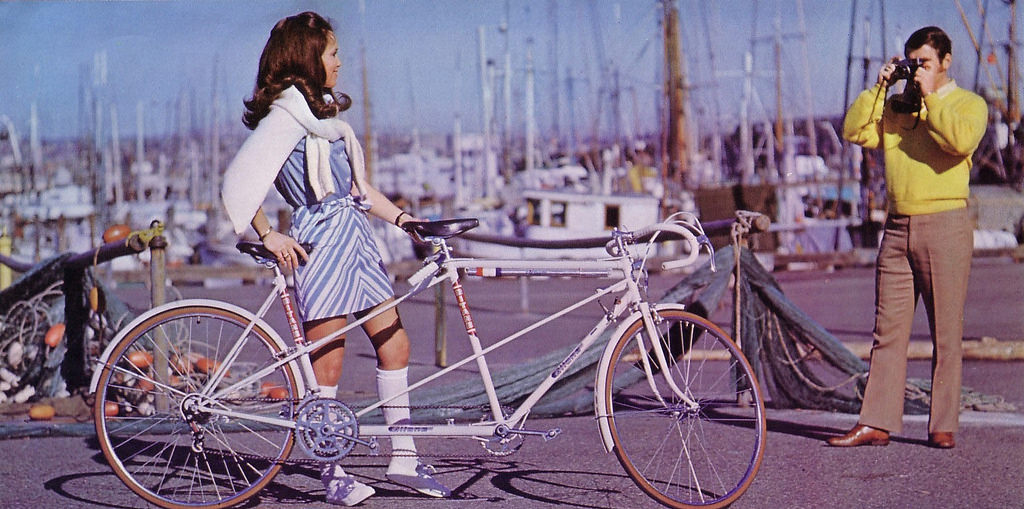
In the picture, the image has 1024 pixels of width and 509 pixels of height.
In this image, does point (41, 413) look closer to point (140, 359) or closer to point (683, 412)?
point (140, 359)

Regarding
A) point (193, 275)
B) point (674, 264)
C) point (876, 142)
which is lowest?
point (193, 275)

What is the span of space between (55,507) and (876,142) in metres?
3.90

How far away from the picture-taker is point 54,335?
24.6ft

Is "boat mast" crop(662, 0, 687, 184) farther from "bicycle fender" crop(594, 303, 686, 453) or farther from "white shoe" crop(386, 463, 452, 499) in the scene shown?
"bicycle fender" crop(594, 303, 686, 453)

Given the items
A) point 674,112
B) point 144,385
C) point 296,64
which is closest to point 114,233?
point 144,385

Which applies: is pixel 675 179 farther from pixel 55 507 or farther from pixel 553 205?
pixel 55 507

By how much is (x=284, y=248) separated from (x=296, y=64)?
700 millimetres

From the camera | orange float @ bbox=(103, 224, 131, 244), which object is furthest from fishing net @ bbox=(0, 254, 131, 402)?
the camera

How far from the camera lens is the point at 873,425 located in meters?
5.63

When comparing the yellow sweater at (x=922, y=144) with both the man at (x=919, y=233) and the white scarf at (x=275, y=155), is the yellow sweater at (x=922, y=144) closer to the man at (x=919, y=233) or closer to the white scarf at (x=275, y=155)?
the man at (x=919, y=233)

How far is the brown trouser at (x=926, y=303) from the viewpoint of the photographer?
5.52 meters

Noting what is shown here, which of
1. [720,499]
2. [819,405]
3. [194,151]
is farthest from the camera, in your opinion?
[194,151]

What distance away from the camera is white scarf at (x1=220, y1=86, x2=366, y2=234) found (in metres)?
4.54

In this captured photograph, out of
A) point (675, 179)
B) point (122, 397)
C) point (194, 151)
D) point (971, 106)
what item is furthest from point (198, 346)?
point (194, 151)
